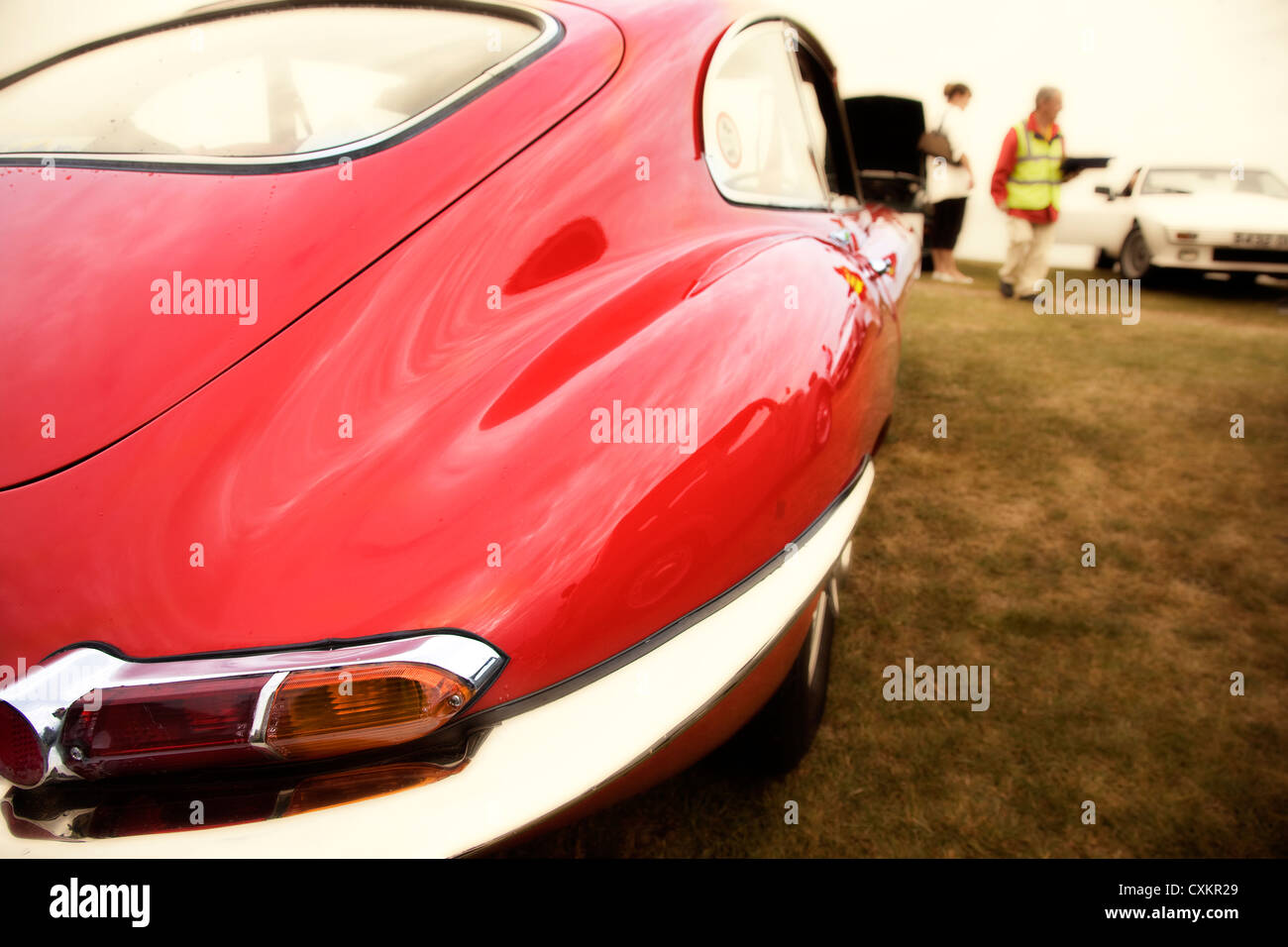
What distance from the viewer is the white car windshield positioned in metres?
8.23

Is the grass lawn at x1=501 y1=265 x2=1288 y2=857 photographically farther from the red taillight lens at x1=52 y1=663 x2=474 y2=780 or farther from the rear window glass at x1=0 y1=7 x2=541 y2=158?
the rear window glass at x1=0 y1=7 x2=541 y2=158

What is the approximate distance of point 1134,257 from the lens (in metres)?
8.49

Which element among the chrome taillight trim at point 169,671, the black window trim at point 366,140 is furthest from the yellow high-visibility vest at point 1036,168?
the chrome taillight trim at point 169,671

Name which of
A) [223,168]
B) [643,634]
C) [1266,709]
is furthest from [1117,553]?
[223,168]

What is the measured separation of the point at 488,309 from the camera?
1188mm

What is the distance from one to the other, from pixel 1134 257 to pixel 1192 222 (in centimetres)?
98

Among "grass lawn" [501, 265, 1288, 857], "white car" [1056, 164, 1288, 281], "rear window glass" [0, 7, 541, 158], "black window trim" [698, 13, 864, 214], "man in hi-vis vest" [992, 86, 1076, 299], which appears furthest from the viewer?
"white car" [1056, 164, 1288, 281]

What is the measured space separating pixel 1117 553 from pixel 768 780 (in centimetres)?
185

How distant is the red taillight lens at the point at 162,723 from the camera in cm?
85

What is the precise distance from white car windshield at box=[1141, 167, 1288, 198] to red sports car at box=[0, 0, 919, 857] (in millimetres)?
9272

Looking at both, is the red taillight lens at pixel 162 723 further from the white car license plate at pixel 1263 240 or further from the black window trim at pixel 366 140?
the white car license plate at pixel 1263 240

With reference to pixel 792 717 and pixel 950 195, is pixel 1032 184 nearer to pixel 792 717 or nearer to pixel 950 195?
pixel 950 195

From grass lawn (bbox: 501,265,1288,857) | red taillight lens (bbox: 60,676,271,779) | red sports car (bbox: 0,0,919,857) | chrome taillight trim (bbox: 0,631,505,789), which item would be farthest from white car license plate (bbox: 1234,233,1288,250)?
red taillight lens (bbox: 60,676,271,779)
